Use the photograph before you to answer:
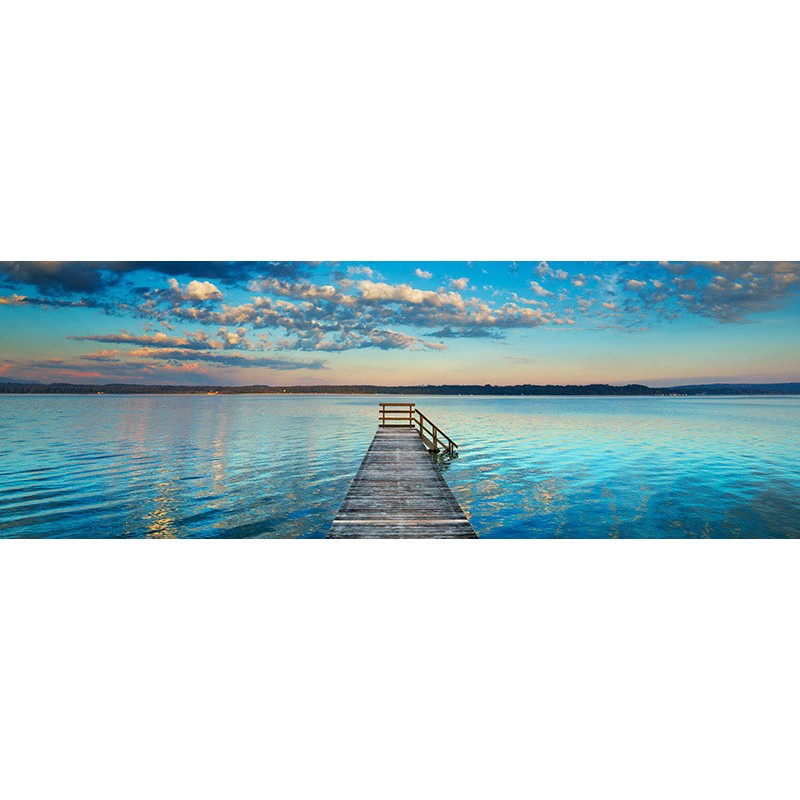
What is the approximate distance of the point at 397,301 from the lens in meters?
12.7

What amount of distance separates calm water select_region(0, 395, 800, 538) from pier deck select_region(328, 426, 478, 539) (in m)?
1.10

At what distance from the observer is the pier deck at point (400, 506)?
640 centimetres

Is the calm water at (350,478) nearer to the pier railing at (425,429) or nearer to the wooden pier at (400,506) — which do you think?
the pier railing at (425,429)

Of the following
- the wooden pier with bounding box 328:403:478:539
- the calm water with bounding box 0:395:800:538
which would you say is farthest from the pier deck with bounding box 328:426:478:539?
the calm water with bounding box 0:395:800:538

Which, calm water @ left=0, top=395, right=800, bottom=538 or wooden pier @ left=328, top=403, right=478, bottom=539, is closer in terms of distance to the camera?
wooden pier @ left=328, top=403, right=478, bottom=539

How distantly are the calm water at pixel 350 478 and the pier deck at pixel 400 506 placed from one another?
1099 mm

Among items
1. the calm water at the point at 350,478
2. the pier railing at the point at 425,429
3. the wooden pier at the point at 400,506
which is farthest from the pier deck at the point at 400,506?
the pier railing at the point at 425,429

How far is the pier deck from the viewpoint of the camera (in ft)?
A: 21.0

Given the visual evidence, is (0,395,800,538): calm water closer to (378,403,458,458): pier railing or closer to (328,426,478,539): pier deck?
(378,403,458,458): pier railing

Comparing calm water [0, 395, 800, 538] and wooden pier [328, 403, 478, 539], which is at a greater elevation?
wooden pier [328, 403, 478, 539]

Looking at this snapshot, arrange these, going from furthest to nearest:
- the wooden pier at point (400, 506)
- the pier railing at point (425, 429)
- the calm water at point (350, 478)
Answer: the pier railing at point (425, 429)
the calm water at point (350, 478)
the wooden pier at point (400, 506)

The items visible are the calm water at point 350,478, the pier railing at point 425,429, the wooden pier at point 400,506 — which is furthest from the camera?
the pier railing at point 425,429

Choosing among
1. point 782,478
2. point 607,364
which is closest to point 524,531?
point 607,364

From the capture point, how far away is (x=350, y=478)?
42.8 feet
